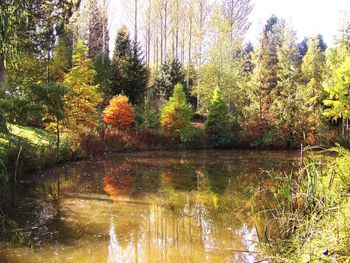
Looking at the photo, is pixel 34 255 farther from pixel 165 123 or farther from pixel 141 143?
pixel 165 123

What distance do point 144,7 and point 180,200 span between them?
2467cm

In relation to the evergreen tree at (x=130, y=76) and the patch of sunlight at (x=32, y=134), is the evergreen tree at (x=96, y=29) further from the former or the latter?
the patch of sunlight at (x=32, y=134)

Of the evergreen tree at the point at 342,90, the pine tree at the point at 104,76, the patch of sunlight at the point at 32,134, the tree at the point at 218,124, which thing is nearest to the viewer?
the patch of sunlight at the point at 32,134

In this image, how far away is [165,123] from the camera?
797 inches

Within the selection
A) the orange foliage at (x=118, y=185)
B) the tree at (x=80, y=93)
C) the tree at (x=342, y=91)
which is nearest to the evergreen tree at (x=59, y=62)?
the tree at (x=80, y=93)

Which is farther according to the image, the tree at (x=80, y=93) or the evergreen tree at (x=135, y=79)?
the evergreen tree at (x=135, y=79)

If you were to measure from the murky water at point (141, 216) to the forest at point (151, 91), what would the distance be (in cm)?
89

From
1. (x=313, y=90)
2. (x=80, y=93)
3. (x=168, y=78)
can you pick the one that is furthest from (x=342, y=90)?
(x=80, y=93)

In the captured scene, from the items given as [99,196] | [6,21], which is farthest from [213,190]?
[6,21]

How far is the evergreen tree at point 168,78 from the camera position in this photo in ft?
87.3

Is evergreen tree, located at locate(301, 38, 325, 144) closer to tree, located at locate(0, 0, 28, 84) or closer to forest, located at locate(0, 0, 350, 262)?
forest, located at locate(0, 0, 350, 262)

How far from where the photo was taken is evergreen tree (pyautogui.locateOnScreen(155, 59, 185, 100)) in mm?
26617

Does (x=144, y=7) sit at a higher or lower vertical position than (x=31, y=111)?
higher

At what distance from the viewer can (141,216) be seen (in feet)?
24.2
